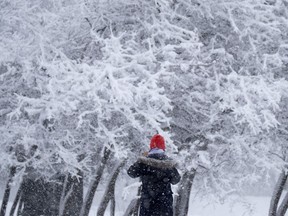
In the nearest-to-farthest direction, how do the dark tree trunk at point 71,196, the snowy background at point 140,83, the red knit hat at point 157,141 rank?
the red knit hat at point 157,141
the snowy background at point 140,83
the dark tree trunk at point 71,196

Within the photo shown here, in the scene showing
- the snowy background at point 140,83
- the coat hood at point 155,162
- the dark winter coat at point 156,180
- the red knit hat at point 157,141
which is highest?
the snowy background at point 140,83

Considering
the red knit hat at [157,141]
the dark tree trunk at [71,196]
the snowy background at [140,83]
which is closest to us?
the red knit hat at [157,141]

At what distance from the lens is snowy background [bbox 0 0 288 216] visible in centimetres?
811

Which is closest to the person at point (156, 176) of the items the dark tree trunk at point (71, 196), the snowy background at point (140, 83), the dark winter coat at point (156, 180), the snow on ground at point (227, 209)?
the dark winter coat at point (156, 180)

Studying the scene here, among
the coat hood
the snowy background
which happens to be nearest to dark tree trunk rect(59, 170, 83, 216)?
the snowy background

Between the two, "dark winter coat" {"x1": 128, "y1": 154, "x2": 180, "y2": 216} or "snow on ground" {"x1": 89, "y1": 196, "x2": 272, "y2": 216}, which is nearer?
"dark winter coat" {"x1": 128, "y1": 154, "x2": 180, "y2": 216}

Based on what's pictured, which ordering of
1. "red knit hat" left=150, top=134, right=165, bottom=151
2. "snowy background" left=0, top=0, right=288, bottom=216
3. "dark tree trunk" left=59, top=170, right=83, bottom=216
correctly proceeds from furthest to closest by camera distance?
"dark tree trunk" left=59, top=170, right=83, bottom=216, "snowy background" left=0, top=0, right=288, bottom=216, "red knit hat" left=150, top=134, right=165, bottom=151

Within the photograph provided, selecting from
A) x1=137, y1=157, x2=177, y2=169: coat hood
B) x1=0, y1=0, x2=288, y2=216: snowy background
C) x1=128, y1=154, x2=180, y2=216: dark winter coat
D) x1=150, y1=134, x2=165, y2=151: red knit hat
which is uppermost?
x1=0, y1=0, x2=288, y2=216: snowy background

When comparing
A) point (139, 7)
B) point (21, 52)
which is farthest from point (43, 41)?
point (139, 7)

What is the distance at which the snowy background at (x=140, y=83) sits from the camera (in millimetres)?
8109

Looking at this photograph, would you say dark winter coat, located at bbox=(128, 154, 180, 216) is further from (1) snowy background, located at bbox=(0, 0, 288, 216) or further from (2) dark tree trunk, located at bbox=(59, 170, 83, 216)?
(2) dark tree trunk, located at bbox=(59, 170, 83, 216)

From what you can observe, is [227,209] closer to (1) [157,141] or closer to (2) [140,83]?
(2) [140,83]

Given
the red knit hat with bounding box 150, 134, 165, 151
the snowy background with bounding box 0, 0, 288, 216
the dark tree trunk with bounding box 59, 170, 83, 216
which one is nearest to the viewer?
the red knit hat with bounding box 150, 134, 165, 151

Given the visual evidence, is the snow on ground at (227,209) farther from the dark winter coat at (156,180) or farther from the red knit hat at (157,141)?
the red knit hat at (157,141)
